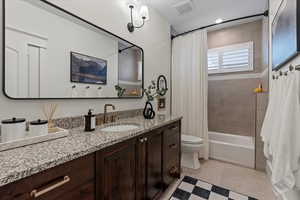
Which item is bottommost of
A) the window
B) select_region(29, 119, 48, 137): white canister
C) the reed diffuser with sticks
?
select_region(29, 119, 48, 137): white canister

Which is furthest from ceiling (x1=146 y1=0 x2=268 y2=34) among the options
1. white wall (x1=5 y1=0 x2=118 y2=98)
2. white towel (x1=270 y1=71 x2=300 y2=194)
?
white towel (x1=270 y1=71 x2=300 y2=194)

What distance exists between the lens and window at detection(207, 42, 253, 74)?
274 centimetres

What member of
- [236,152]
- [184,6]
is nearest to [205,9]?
[184,6]

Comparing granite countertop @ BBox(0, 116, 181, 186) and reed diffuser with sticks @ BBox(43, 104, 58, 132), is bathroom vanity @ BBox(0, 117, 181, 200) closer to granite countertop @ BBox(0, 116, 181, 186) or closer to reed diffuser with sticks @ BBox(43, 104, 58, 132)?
granite countertop @ BBox(0, 116, 181, 186)

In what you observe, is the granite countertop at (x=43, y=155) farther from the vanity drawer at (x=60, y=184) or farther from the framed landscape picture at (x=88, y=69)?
the framed landscape picture at (x=88, y=69)

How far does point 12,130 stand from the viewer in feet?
2.51

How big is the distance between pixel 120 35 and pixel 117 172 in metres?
1.47

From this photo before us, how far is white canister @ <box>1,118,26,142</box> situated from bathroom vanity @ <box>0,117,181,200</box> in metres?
0.09

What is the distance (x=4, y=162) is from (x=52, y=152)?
162 millimetres

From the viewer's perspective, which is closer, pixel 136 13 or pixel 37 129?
pixel 37 129

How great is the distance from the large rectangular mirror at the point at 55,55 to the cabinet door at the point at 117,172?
2.13ft

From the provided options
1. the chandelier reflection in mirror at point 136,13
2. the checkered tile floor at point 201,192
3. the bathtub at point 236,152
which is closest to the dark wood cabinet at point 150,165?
the checkered tile floor at point 201,192

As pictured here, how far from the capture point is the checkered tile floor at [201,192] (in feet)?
5.14

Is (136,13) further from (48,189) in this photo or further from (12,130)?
(48,189)
